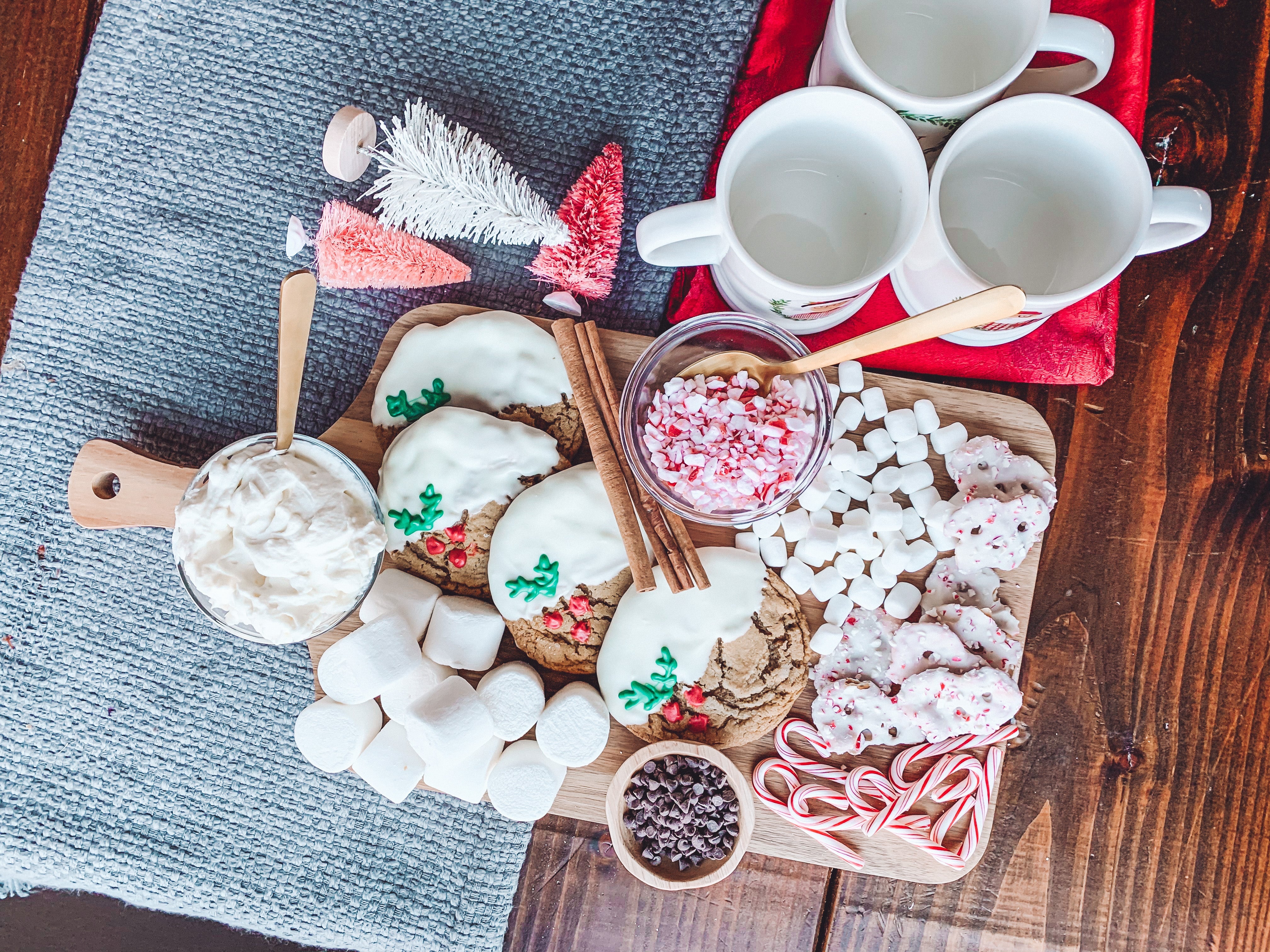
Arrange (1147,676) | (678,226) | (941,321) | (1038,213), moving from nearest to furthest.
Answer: (941,321), (678,226), (1038,213), (1147,676)

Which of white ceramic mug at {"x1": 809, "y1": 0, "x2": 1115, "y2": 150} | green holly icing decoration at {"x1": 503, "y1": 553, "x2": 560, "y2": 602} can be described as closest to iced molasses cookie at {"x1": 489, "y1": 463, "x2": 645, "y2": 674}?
green holly icing decoration at {"x1": 503, "y1": 553, "x2": 560, "y2": 602}

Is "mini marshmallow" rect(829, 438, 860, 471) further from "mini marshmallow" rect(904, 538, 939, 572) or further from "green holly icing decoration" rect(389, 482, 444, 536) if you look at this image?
"green holly icing decoration" rect(389, 482, 444, 536)

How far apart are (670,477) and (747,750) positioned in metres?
0.37

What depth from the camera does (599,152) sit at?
1.11m

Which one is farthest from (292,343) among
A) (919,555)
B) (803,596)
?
(919,555)

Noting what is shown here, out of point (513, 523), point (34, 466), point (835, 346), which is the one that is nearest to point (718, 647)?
point (513, 523)

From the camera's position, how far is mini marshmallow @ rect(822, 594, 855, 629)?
104cm

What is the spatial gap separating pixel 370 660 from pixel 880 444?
2.18ft

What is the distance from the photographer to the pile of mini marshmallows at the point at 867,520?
3.38 feet

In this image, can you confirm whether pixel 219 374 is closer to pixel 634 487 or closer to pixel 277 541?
pixel 277 541

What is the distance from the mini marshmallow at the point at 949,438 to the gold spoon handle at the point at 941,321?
0.73ft

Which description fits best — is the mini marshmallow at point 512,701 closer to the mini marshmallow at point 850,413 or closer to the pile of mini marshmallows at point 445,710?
the pile of mini marshmallows at point 445,710

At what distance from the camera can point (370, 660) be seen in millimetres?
950

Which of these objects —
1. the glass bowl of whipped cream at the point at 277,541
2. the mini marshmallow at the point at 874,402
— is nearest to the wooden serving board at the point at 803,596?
the mini marshmallow at the point at 874,402
